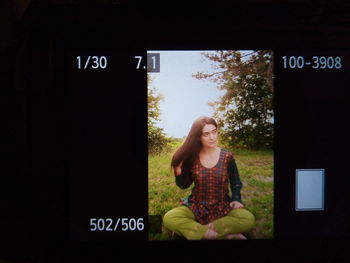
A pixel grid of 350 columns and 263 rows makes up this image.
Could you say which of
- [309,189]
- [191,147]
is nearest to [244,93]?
[191,147]

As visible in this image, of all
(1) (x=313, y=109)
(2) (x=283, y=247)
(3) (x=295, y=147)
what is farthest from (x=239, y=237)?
(1) (x=313, y=109)

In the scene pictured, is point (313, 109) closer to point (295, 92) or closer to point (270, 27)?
point (295, 92)

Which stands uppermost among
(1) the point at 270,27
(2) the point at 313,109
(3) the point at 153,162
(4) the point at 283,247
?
(1) the point at 270,27

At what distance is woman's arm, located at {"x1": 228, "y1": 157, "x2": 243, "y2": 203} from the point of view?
1951mm

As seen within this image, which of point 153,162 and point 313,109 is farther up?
point 313,109

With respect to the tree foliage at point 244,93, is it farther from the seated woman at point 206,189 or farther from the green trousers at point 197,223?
the green trousers at point 197,223

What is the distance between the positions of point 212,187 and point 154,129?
48 centimetres

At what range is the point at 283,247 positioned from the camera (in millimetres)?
1993

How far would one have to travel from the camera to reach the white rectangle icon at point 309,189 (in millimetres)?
1954

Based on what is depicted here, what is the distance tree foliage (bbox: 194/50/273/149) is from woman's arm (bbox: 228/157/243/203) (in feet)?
0.42

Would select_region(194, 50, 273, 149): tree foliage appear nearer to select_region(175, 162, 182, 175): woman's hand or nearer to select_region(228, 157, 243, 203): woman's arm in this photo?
select_region(228, 157, 243, 203): woman's arm

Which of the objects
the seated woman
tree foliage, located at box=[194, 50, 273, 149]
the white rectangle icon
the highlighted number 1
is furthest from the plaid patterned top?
the highlighted number 1

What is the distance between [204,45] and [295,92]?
0.59 m

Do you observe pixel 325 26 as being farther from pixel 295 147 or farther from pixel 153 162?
pixel 153 162
